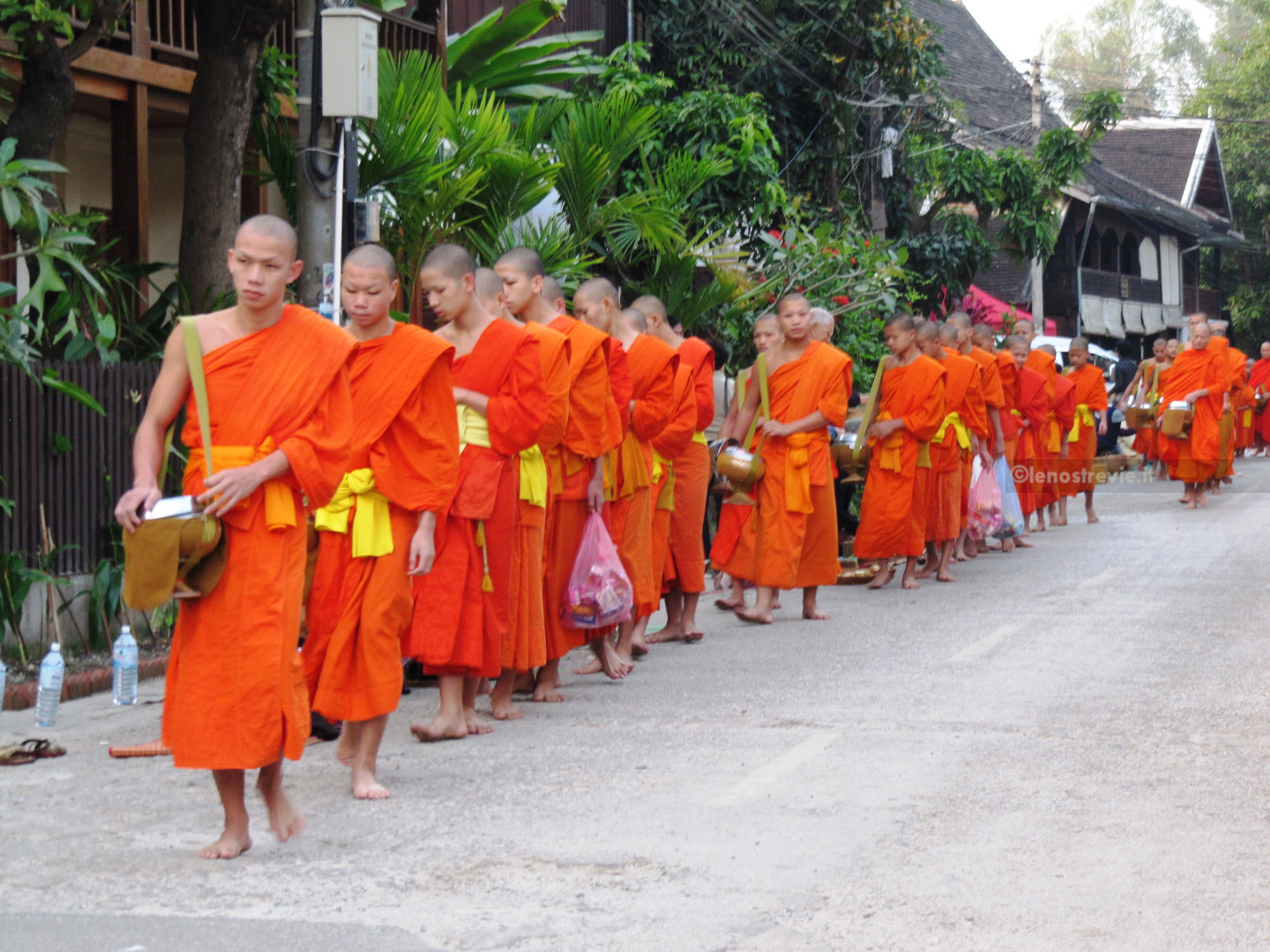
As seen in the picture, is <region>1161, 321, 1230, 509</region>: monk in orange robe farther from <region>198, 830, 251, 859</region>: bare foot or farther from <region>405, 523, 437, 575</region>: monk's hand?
<region>198, 830, 251, 859</region>: bare foot

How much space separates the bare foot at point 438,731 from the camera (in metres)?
6.64

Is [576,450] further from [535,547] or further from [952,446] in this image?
[952,446]

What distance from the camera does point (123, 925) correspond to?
4285mm

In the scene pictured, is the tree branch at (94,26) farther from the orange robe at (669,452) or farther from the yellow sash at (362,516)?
the yellow sash at (362,516)

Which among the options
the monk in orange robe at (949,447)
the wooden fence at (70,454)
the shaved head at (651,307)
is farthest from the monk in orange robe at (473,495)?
the monk in orange robe at (949,447)

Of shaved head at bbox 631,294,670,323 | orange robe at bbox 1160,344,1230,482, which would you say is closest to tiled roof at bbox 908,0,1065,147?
orange robe at bbox 1160,344,1230,482

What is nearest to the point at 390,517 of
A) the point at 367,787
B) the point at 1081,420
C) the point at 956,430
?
the point at 367,787

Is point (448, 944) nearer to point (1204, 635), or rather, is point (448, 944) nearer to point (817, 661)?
point (817, 661)

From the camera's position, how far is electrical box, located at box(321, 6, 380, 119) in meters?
8.65

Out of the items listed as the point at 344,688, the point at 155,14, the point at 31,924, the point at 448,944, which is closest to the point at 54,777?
the point at 344,688

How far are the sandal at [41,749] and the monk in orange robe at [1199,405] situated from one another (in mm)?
14419

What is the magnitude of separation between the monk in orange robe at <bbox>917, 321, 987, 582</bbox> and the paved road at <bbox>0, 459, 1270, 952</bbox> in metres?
3.87

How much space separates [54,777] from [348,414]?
6.47 ft

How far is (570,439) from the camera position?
7586mm
